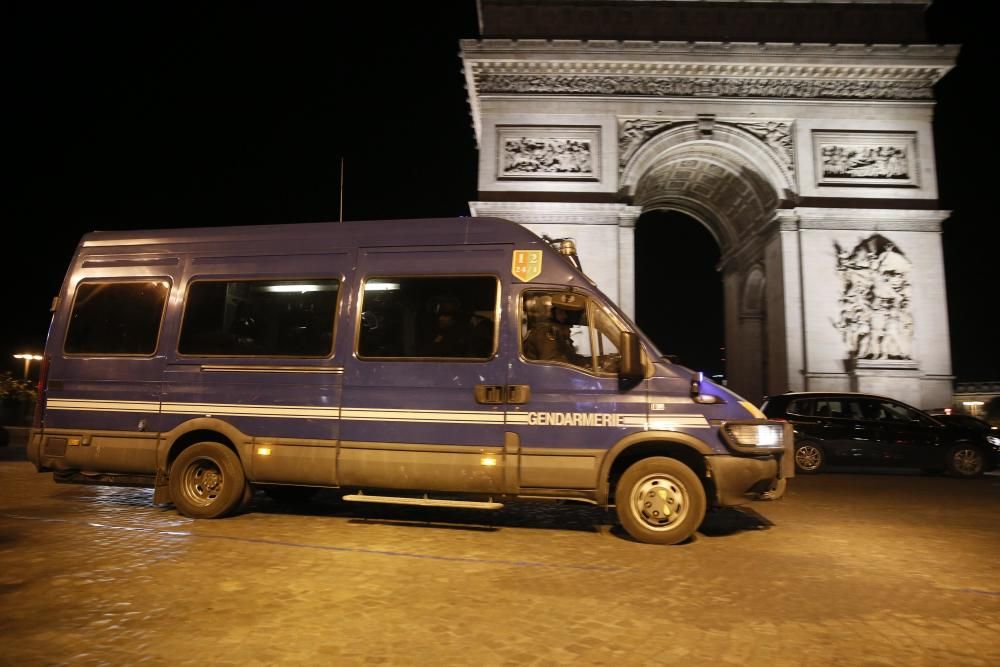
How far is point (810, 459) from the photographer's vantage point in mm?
11797

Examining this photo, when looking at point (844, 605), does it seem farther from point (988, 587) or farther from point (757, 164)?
point (757, 164)

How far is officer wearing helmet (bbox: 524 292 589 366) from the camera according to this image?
Result: 5.78 metres

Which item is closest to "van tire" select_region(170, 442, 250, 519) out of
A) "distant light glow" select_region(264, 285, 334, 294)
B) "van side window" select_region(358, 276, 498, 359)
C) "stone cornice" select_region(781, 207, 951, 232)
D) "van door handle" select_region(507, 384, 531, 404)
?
"distant light glow" select_region(264, 285, 334, 294)

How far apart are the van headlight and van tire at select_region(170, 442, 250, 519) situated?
15.3 ft

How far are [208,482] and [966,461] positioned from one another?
12.4 metres

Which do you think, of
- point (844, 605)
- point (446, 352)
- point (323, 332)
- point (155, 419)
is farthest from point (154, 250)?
point (844, 605)

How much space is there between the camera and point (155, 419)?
6.49 m

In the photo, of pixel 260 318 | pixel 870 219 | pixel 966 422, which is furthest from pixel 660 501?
pixel 870 219

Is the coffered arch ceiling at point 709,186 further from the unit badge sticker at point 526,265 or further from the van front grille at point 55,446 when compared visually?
the van front grille at point 55,446

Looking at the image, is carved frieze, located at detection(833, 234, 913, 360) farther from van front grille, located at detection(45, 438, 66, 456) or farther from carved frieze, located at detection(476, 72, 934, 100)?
van front grille, located at detection(45, 438, 66, 456)

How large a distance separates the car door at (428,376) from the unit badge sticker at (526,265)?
9 cm

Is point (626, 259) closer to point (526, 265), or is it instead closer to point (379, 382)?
point (526, 265)

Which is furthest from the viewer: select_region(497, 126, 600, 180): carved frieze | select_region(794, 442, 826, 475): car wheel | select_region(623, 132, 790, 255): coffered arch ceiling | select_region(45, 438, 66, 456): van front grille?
select_region(623, 132, 790, 255): coffered arch ceiling

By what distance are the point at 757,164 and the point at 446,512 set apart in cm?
1552
